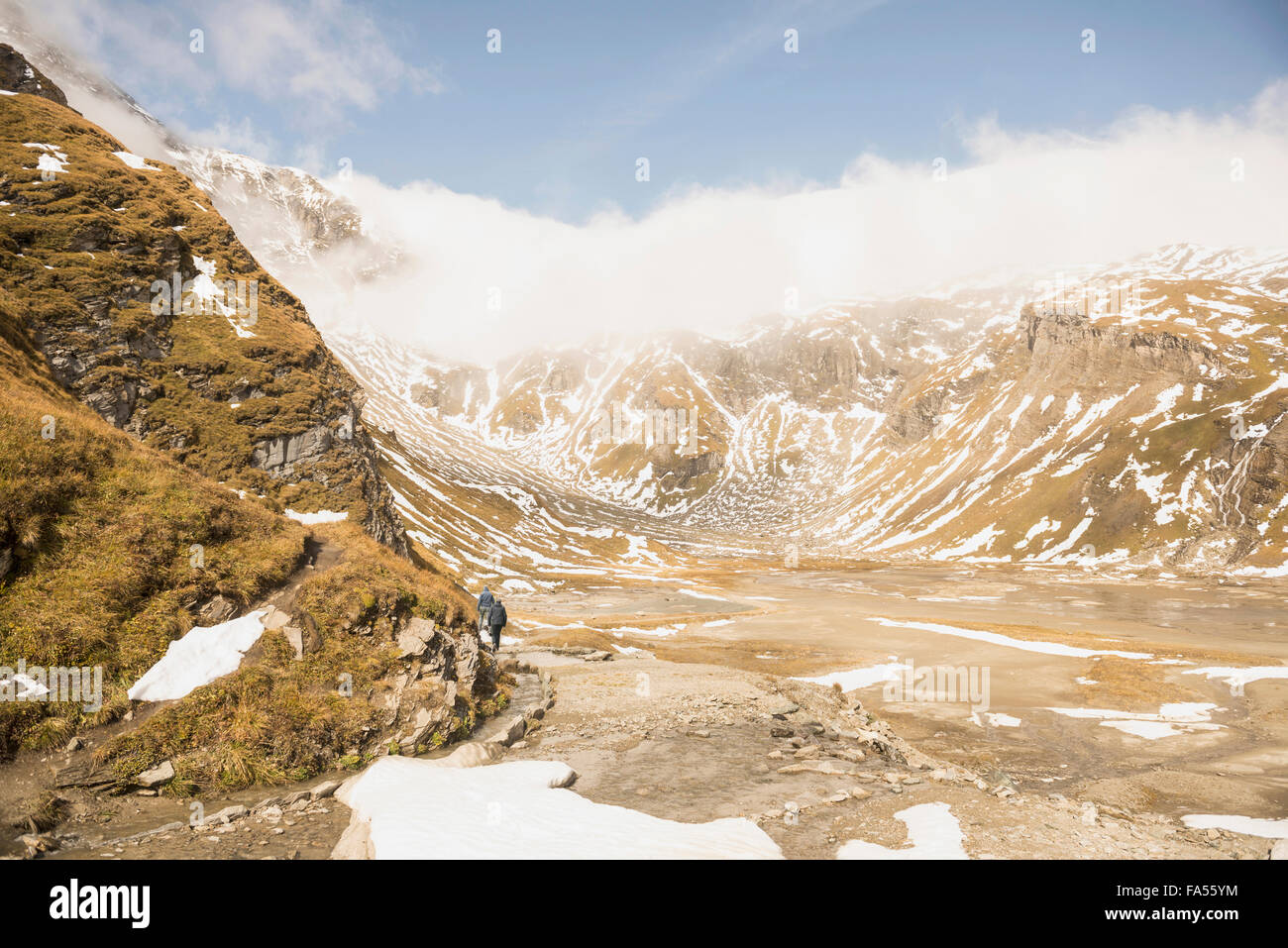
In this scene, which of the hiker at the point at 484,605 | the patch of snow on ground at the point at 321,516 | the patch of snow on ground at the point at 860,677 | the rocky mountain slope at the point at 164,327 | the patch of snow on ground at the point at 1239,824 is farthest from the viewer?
the patch of snow on ground at the point at 860,677

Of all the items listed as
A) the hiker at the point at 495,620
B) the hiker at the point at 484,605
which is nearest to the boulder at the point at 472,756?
the hiker at the point at 495,620

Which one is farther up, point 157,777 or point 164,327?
point 164,327

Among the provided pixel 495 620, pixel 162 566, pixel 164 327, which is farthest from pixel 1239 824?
pixel 164 327

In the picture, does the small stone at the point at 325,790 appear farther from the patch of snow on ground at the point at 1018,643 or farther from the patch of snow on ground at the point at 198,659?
the patch of snow on ground at the point at 1018,643

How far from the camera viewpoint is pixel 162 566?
2041cm

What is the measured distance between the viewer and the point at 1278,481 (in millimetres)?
145750

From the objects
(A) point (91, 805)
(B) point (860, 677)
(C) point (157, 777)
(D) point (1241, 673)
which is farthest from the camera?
(B) point (860, 677)

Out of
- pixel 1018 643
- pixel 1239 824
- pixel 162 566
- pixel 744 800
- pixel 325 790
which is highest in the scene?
pixel 162 566

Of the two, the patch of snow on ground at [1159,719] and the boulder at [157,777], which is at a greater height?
the boulder at [157,777]

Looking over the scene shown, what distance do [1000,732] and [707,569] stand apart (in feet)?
480

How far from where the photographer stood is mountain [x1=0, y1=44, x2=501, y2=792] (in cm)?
1694

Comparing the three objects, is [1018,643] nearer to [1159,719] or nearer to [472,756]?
[1159,719]

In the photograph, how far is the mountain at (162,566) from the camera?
16.9 meters
